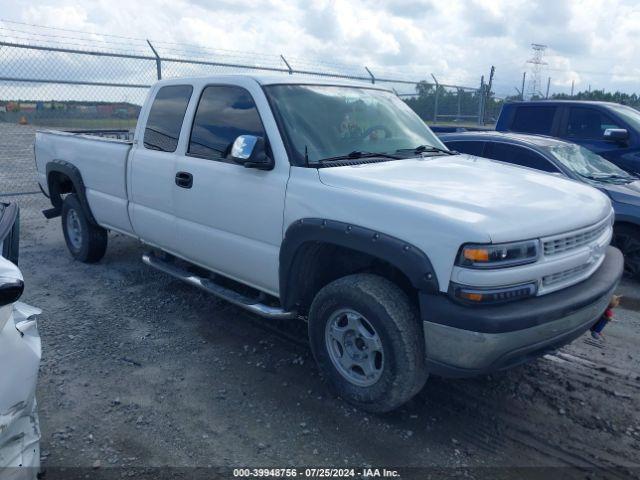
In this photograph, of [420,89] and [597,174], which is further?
[420,89]

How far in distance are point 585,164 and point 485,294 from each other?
459 cm

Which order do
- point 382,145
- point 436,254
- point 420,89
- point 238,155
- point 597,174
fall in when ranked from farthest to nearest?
point 420,89, point 597,174, point 382,145, point 238,155, point 436,254

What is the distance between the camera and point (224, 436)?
3225mm

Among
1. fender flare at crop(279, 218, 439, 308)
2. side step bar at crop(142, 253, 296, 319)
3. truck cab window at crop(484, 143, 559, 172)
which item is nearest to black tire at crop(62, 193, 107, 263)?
side step bar at crop(142, 253, 296, 319)

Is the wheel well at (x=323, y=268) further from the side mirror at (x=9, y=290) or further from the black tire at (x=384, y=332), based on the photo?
the side mirror at (x=9, y=290)

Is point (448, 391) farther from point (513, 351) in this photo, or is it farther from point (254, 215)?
point (254, 215)

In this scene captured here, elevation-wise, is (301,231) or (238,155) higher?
(238,155)

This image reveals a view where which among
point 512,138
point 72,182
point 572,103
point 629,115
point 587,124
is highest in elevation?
point 572,103

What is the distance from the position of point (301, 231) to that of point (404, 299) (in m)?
0.77

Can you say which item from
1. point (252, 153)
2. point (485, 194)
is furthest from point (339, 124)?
→ point (485, 194)

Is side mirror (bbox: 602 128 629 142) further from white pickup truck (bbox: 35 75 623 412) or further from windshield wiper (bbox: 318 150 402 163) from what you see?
windshield wiper (bbox: 318 150 402 163)

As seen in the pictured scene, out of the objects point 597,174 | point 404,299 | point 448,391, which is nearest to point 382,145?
point 404,299

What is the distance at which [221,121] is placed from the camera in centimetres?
427

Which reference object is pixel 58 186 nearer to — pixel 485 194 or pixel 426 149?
pixel 426 149
